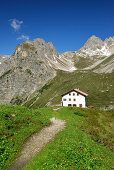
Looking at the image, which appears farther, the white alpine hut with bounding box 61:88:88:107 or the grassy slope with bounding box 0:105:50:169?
the white alpine hut with bounding box 61:88:88:107

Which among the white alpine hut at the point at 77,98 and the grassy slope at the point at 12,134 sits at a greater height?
the white alpine hut at the point at 77,98

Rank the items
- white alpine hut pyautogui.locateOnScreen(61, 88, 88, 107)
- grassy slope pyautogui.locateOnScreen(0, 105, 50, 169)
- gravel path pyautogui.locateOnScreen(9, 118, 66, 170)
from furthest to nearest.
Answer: white alpine hut pyautogui.locateOnScreen(61, 88, 88, 107)
grassy slope pyautogui.locateOnScreen(0, 105, 50, 169)
gravel path pyautogui.locateOnScreen(9, 118, 66, 170)

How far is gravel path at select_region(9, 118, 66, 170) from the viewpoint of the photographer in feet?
34.0

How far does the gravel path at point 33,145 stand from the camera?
10.4 meters

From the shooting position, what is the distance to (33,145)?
13.1 metres

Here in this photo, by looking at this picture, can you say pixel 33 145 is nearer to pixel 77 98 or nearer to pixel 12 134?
pixel 12 134

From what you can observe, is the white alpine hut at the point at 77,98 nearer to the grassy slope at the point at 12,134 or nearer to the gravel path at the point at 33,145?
the grassy slope at the point at 12,134

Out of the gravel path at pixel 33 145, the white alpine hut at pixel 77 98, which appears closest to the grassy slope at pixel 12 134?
the gravel path at pixel 33 145

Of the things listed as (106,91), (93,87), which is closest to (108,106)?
(106,91)

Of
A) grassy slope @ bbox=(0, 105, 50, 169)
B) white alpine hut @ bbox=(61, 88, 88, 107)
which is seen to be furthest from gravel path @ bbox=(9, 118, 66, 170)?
white alpine hut @ bbox=(61, 88, 88, 107)

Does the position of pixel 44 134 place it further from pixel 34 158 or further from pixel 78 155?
pixel 78 155

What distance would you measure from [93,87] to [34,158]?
431 ft

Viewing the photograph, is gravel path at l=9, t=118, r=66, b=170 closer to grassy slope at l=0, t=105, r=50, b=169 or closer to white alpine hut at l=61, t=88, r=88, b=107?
grassy slope at l=0, t=105, r=50, b=169

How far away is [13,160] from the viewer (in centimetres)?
1054
